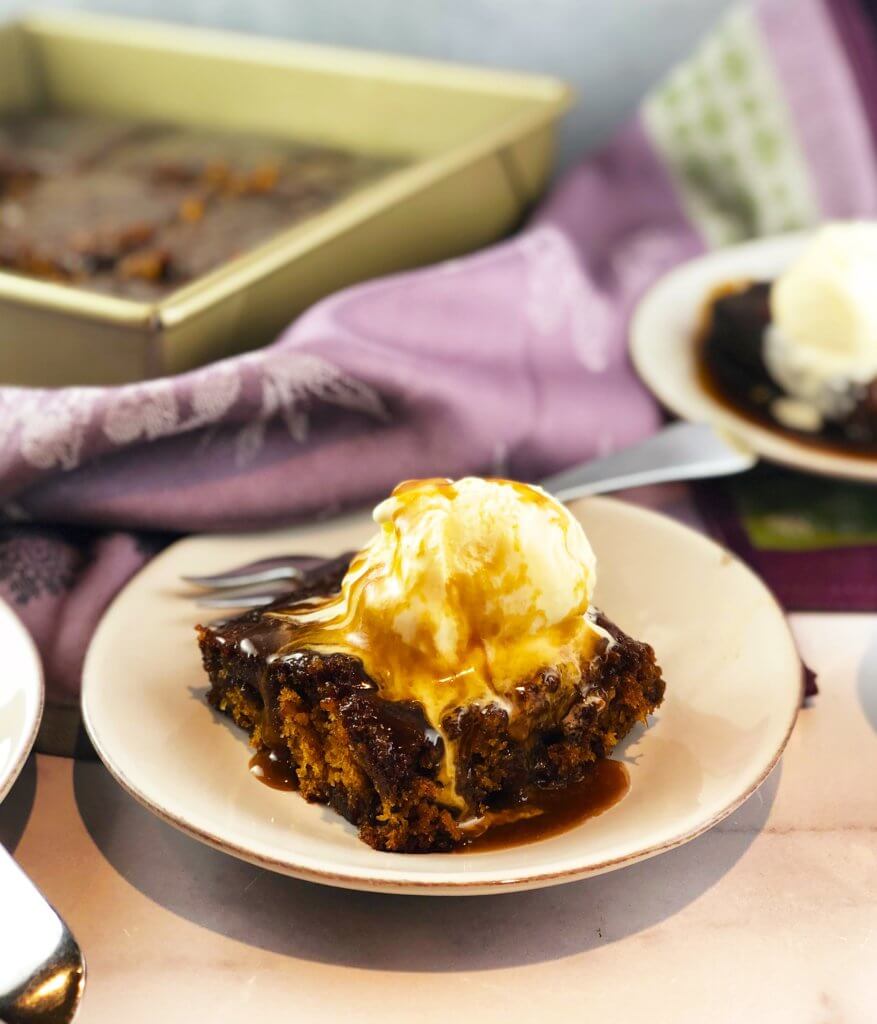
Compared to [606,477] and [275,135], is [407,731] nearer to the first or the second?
[606,477]

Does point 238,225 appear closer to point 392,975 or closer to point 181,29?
point 181,29

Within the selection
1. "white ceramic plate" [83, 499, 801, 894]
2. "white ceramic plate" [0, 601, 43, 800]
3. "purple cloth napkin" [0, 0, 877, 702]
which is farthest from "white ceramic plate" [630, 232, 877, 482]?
"white ceramic plate" [0, 601, 43, 800]

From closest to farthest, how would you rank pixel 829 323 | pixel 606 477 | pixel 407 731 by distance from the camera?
pixel 407 731 < pixel 606 477 < pixel 829 323

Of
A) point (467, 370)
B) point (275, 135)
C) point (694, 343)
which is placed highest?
point (275, 135)

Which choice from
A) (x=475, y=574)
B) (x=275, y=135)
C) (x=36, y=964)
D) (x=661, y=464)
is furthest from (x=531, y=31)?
(x=36, y=964)

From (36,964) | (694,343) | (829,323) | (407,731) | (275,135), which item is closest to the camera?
(36,964)

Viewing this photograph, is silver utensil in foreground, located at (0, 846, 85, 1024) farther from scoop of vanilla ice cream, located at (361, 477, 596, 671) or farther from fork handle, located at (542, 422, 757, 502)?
fork handle, located at (542, 422, 757, 502)

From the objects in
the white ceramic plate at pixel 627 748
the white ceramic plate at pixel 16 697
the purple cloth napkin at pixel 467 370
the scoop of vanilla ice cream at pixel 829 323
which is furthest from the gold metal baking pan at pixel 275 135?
the scoop of vanilla ice cream at pixel 829 323
